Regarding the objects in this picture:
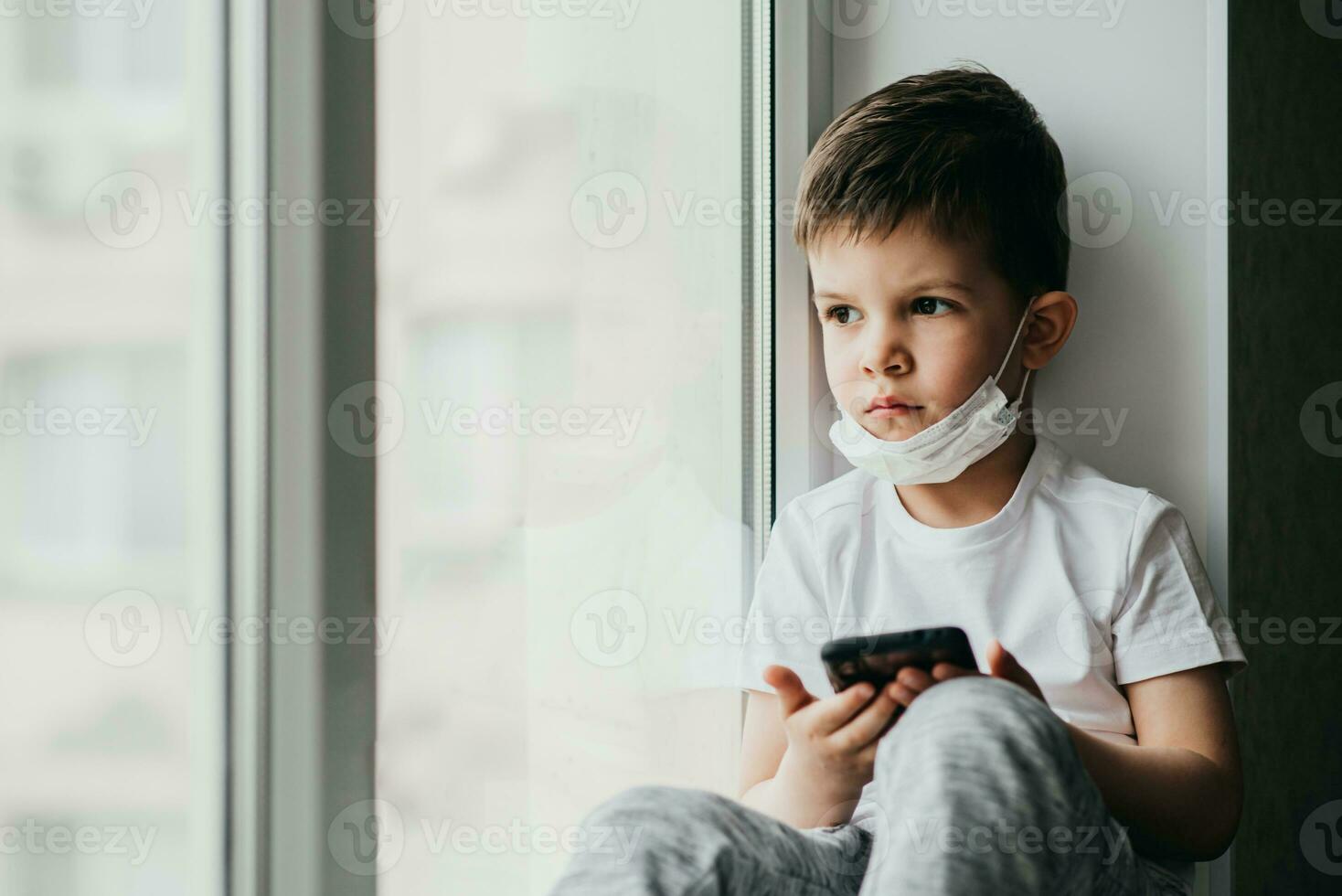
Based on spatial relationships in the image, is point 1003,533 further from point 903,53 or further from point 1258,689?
point 903,53

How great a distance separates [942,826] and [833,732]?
18 cm

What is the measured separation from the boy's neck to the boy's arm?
7.2 inches

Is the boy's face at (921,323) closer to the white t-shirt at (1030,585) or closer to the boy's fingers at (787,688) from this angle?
the white t-shirt at (1030,585)

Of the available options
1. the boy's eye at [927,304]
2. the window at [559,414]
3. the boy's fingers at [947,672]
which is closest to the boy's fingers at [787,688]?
the boy's fingers at [947,672]

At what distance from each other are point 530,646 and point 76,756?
34 centimetres

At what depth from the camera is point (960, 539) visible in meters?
0.90

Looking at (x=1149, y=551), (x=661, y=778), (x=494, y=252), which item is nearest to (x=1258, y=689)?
(x=1149, y=551)

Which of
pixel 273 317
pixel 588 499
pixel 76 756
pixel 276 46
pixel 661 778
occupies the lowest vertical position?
pixel 661 778

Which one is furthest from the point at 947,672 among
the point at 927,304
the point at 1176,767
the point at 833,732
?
the point at 927,304

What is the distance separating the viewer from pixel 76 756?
58 centimetres

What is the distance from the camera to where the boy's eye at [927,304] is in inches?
34.9

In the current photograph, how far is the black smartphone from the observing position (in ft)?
2.17

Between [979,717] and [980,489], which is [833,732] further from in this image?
[980,489]

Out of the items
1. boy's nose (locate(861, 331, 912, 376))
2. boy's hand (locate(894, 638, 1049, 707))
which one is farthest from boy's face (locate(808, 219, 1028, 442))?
boy's hand (locate(894, 638, 1049, 707))
